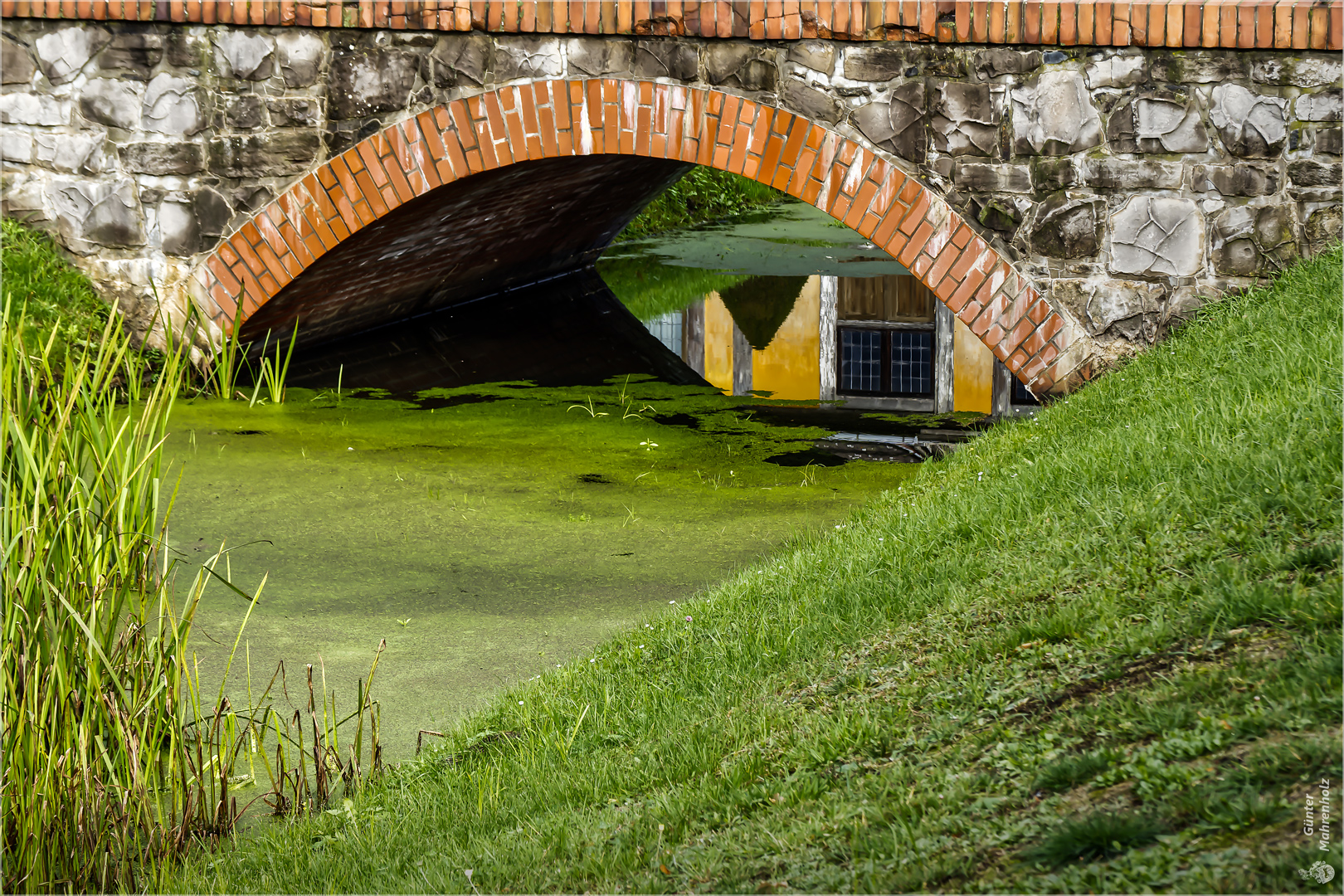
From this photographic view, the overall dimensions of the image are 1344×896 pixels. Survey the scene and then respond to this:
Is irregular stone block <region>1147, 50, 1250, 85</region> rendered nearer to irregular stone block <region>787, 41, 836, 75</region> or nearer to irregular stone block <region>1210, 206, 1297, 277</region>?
irregular stone block <region>1210, 206, 1297, 277</region>

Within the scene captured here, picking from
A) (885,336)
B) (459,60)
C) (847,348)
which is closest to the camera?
(459,60)

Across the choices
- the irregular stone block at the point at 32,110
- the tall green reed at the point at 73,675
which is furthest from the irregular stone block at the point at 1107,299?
the irregular stone block at the point at 32,110

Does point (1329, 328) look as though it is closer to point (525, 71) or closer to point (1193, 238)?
point (1193, 238)

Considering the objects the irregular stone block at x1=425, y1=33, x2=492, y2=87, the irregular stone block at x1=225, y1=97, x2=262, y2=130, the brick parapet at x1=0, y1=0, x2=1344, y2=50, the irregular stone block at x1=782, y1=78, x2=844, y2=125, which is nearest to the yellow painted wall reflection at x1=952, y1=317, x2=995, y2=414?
the irregular stone block at x1=782, y1=78, x2=844, y2=125

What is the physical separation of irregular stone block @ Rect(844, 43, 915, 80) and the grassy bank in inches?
102

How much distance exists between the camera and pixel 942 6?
19.3 ft

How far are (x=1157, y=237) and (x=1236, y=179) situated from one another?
0.40 metres

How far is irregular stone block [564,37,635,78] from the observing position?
6449 millimetres

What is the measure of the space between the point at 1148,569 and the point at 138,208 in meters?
6.38

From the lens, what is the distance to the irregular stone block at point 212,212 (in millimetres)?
7324

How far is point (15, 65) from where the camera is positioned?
740 cm

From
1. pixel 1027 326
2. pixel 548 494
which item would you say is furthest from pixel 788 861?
pixel 1027 326

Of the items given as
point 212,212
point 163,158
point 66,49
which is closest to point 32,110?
point 66,49

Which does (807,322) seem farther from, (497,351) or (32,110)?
(32,110)
